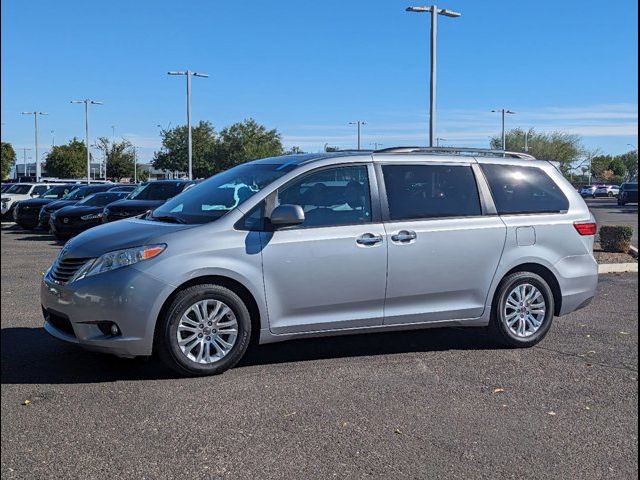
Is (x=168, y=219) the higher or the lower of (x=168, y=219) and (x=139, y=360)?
the higher

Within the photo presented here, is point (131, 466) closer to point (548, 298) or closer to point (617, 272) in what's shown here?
point (548, 298)

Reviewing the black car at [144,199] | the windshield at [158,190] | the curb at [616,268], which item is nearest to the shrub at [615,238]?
the curb at [616,268]

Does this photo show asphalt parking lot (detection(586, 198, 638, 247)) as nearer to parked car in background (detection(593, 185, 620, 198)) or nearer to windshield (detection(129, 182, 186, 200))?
windshield (detection(129, 182, 186, 200))

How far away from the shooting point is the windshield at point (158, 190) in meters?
17.6

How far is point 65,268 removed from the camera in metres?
5.58

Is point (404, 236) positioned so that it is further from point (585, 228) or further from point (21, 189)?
point (21, 189)

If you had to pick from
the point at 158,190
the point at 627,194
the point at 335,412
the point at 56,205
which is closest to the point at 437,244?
the point at 335,412

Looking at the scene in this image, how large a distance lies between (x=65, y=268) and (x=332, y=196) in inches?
86.5

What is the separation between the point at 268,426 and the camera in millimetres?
4590

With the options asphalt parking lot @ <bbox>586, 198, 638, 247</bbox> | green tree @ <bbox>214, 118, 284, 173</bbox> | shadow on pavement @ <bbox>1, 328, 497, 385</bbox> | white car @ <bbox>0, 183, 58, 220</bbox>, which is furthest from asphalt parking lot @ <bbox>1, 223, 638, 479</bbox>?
green tree @ <bbox>214, 118, 284, 173</bbox>

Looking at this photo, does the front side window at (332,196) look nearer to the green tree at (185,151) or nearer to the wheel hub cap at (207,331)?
the wheel hub cap at (207,331)

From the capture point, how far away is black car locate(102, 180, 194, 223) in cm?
1627

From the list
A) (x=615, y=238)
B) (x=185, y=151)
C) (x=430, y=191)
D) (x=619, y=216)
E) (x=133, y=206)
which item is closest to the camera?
(x=430, y=191)

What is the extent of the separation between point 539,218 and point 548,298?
2.48ft
